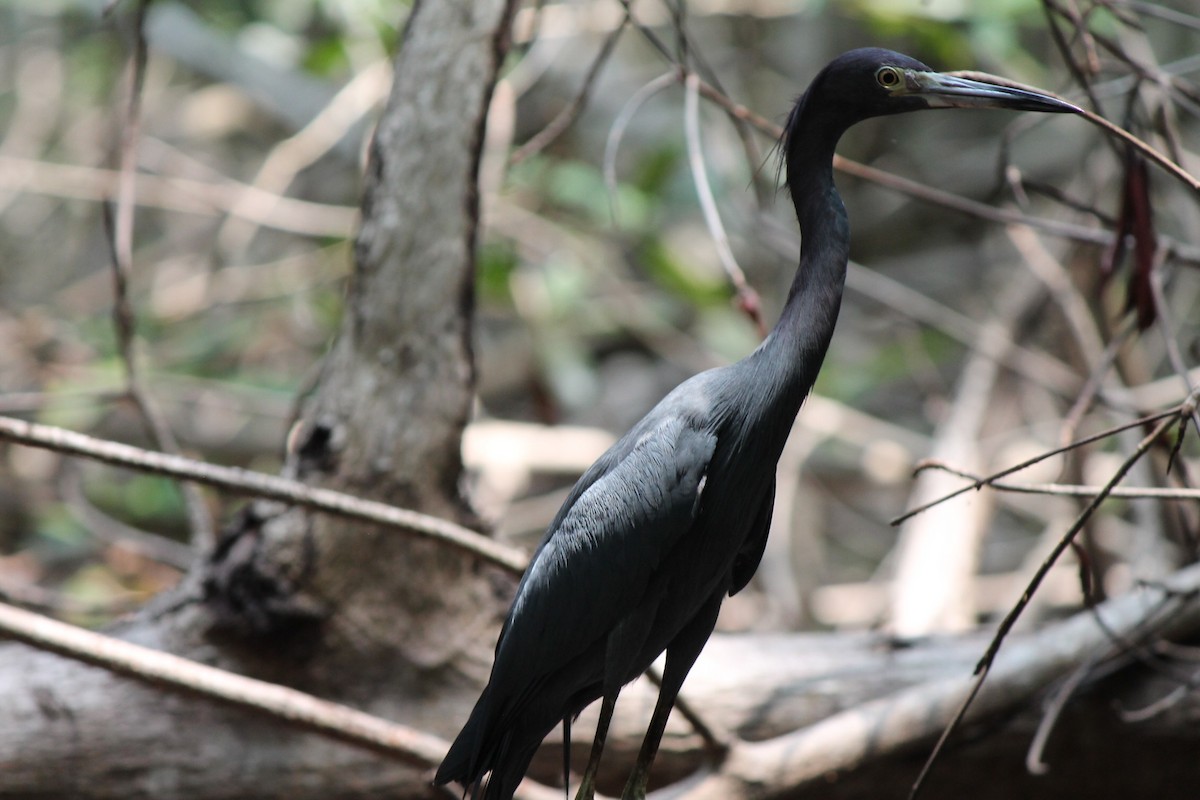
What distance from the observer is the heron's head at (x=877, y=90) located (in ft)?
4.68

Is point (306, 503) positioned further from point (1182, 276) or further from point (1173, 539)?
point (1182, 276)

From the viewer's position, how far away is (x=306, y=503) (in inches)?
70.6

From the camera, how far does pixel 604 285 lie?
473 cm

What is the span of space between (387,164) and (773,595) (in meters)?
2.30

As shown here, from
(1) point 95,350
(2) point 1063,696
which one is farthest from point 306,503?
(1) point 95,350

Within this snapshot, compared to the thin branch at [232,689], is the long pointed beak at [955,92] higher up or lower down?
higher up

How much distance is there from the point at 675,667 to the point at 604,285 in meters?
3.33

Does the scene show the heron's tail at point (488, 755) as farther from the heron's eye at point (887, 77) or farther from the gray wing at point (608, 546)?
the heron's eye at point (887, 77)

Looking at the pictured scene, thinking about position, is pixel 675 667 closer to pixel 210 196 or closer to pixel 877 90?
pixel 877 90

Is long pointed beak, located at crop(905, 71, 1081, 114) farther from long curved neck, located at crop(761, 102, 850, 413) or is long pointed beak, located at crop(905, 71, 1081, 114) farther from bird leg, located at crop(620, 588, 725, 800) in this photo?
bird leg, located at crop(620, 588, 725, 800)

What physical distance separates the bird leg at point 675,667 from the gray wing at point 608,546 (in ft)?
0.38

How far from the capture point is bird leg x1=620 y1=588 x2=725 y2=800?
4.92 feet

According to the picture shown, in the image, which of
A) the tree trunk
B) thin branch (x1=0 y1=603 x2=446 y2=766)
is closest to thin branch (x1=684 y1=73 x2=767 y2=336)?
the tree trunk

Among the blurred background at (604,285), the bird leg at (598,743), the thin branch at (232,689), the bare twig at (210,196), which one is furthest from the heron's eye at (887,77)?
the bare twig at (210,196)
